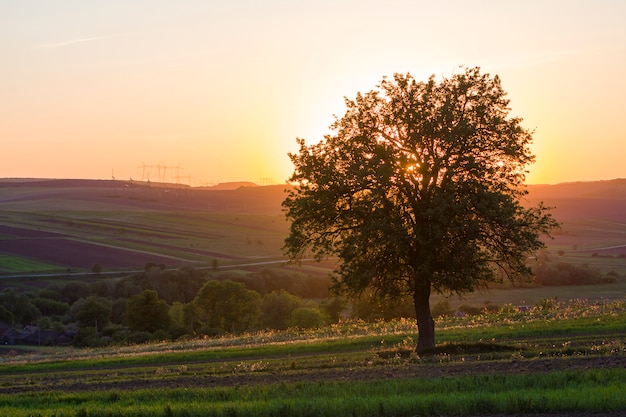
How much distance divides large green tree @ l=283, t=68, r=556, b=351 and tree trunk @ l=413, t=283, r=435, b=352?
6 cm

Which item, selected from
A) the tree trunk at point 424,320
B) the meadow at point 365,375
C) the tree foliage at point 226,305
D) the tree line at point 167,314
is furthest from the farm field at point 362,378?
the tree foliage at point 226,305

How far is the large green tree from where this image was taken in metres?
29.2

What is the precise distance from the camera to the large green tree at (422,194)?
29188 millimetres

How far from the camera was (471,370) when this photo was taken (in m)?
21.8

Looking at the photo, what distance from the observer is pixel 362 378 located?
2194 cm

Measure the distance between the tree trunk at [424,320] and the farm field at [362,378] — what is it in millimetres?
815

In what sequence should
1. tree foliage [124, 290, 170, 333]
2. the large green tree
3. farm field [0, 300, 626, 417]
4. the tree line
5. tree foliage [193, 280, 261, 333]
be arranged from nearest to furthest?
farm field [0, 300, 626, 417], the large green tree, the tree line, tree foliage [124, 290, 170, 333], tree foliage [193, 280, 261, 333]

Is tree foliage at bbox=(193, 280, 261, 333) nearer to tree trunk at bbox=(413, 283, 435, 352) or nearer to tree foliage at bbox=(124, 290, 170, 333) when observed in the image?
tree foliage at bbox=(124, 290, 170, 333)

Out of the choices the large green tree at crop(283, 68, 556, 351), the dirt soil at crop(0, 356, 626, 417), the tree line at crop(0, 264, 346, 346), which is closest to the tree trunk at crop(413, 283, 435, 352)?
the large green tree at crop(283, 68, 556, 351)

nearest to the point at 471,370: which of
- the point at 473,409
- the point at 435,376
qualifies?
the point at 435,376

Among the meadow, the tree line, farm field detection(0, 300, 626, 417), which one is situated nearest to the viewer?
farm field detection(0, 300, 626, 417)

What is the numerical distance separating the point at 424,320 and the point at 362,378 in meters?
9.87

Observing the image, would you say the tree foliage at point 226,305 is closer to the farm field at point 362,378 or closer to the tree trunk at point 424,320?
the farm field at point 362,378

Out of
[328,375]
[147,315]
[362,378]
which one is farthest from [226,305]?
[362,378]
